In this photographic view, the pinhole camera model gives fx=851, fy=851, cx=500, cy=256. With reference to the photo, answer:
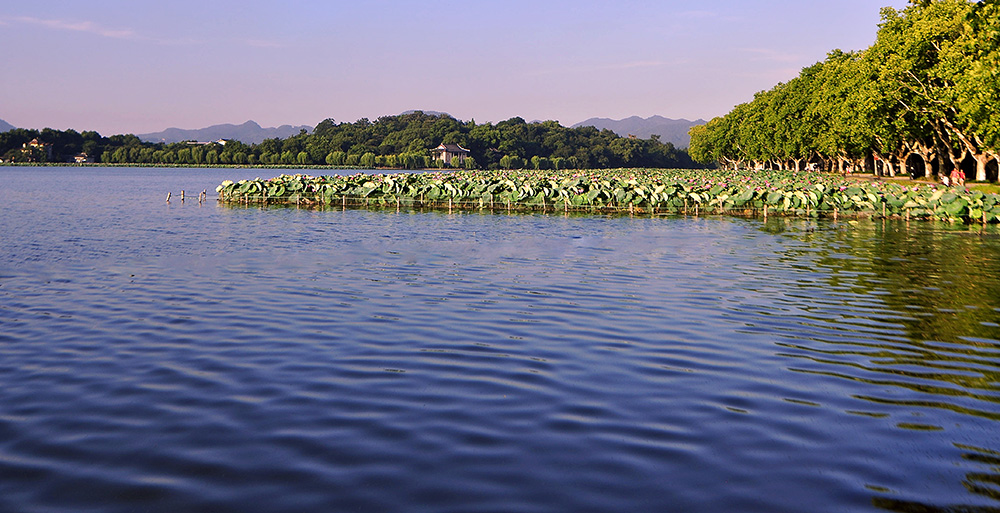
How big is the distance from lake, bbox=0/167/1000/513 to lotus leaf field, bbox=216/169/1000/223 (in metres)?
20.2

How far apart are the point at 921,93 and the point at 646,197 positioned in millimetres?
21184

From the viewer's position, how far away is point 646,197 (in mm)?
46875

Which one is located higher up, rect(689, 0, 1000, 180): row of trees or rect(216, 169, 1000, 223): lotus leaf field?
rect(689, 0, 1000, 180): row of trees

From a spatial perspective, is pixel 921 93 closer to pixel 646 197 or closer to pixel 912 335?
pixel 646 197

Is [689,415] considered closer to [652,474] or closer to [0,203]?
[652,474]

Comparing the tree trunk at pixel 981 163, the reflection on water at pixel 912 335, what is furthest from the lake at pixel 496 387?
the tree trunk at pixel 981 163

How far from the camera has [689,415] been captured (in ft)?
29.2

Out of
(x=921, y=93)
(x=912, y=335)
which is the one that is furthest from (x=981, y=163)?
(x=912, y=335)

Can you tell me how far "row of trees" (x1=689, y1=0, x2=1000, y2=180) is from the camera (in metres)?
38.7

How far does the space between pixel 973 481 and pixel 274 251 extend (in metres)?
21.5

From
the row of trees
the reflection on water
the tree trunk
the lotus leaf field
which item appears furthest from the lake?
the tree trunk

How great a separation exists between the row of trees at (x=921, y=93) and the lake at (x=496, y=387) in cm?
1662

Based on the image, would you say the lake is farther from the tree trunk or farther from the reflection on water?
the tree trunk

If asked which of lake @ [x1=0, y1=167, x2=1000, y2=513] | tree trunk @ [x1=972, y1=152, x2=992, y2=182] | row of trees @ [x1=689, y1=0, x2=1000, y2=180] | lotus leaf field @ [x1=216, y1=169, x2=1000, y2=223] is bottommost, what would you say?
lake @ [x1=0, y1=167, x2=1000, y2=513]
